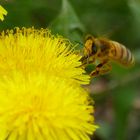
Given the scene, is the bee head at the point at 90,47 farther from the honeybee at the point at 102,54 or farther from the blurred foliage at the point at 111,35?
the blurred foliage at the point at 111,35

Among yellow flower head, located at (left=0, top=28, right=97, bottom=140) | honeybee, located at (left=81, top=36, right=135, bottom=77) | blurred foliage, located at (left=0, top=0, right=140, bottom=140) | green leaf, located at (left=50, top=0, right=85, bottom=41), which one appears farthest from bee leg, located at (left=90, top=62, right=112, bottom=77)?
blurred foliage, located at (left=0, top=0, right=140, bottom=140)

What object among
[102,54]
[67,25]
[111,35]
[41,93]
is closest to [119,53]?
[102,54]

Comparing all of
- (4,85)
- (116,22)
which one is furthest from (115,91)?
(4,85)

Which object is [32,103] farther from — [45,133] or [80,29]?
[80,29]

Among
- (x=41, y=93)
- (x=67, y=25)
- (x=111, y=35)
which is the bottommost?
(x=41, y=93)

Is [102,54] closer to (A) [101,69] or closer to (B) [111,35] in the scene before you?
(A) [101,69]

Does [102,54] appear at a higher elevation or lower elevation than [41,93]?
higher

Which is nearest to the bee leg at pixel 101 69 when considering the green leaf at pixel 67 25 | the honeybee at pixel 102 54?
the honeybee at pixel 102 54

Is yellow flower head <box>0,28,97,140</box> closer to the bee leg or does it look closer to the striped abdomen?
the bee leg
